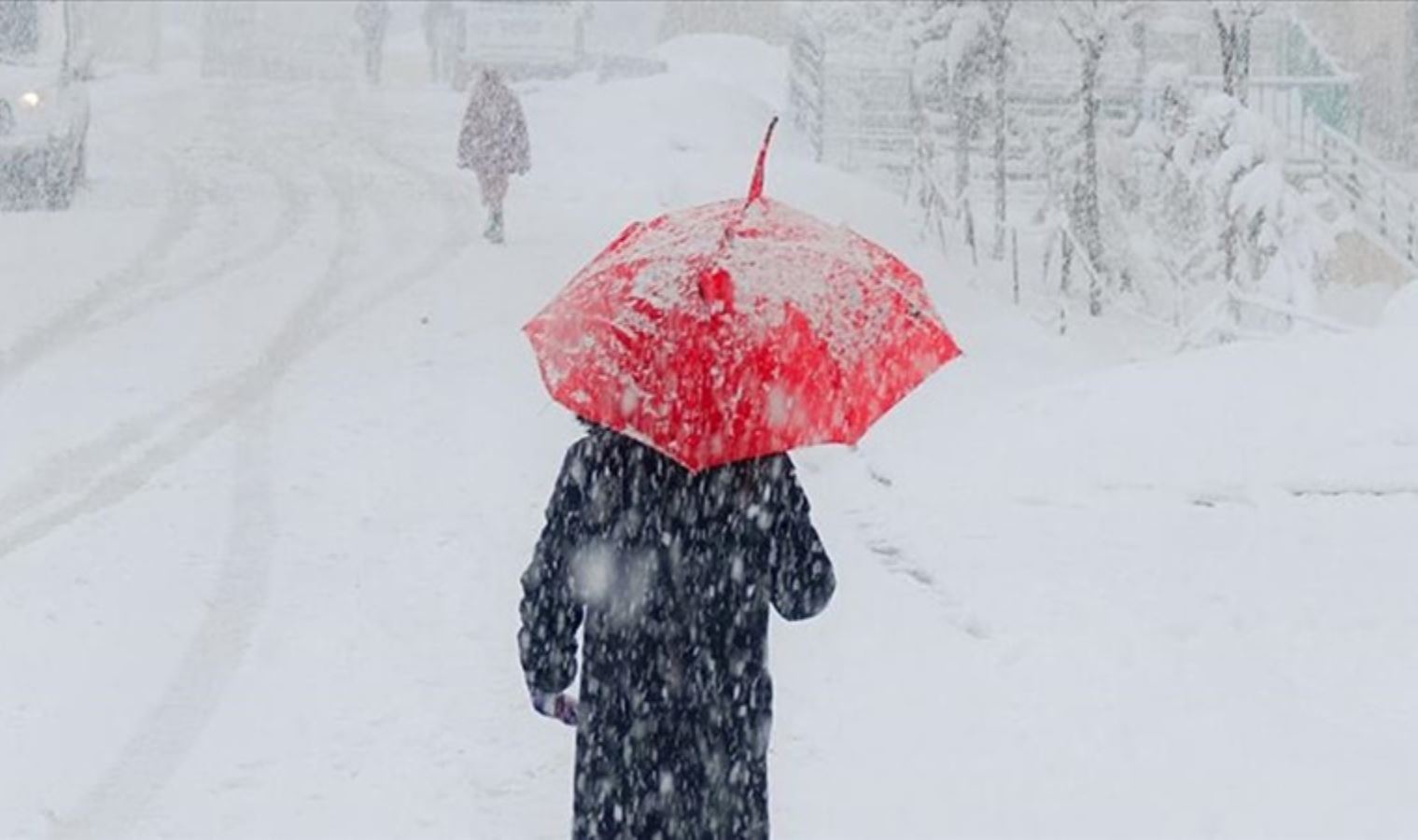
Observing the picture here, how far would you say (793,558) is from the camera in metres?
3.71

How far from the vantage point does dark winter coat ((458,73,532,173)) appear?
1812 centimetres

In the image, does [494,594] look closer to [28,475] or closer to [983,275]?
[28,475]

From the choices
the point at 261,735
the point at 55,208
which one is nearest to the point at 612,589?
the point at 261,735

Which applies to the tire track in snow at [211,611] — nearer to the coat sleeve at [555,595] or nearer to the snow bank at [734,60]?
the coat sleeve at [555,595]

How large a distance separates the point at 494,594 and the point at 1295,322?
981 cm

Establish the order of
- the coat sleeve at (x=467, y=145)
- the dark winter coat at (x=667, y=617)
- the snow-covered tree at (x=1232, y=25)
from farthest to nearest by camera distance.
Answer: the snow-covered tree at (x=1232, y=25)
the coat sleeve at (x=467, y=145)
the dark winter coat at (x=667, y=617)

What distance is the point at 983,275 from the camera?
2198cm

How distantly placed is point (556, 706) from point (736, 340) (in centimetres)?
78

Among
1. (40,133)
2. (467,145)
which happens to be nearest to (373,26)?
(40,133)

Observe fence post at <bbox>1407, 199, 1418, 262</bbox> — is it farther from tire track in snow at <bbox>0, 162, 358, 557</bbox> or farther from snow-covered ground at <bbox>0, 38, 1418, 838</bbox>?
tire track in snow at <bbox>0, 162, 358, 557</bbox>

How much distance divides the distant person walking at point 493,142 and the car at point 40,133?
4.39 meters

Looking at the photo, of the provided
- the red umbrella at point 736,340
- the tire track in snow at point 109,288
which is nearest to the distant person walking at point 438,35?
the tire track in snow at point 109,288

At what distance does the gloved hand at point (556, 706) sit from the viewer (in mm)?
3730

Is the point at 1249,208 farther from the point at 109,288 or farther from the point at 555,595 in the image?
the point at 555,595
